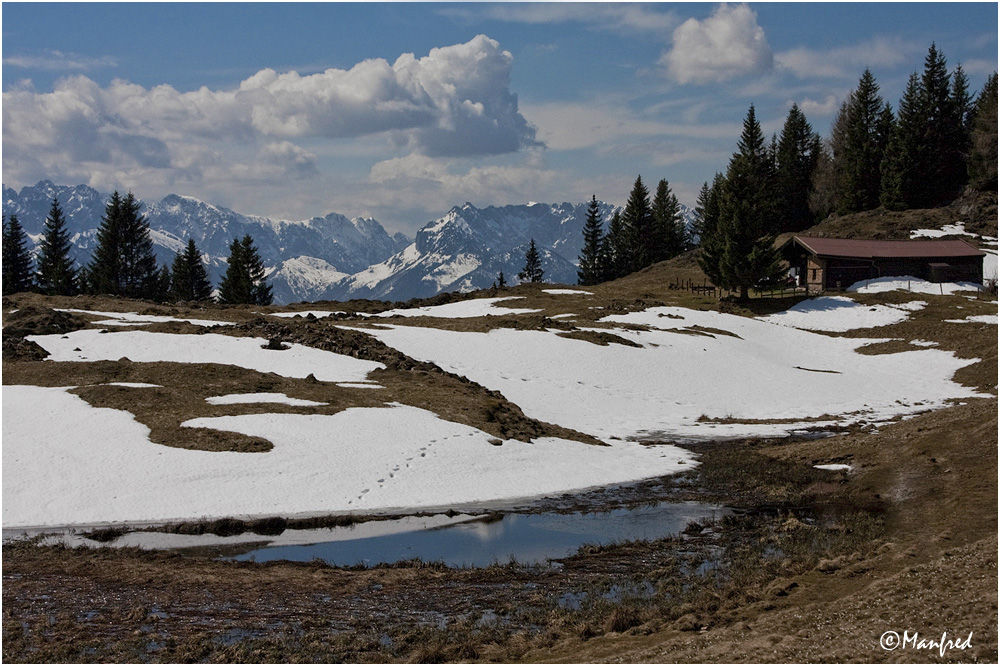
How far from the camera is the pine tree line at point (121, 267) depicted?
348ft

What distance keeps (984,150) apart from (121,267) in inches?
4997

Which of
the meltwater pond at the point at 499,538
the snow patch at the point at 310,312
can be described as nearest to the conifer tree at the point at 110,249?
the snow patch at the point at 310,312

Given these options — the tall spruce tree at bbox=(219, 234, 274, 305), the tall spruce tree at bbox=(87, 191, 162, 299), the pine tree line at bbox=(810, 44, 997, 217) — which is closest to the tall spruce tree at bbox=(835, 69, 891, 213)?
the pine tree line at bbox=(810, 44, 997, 217)

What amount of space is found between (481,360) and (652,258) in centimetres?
8948

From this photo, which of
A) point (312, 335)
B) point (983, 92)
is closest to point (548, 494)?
point (312, 335)

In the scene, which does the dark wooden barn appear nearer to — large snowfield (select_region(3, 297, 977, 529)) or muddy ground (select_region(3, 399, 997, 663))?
large snowfield (select_region(3, 297, 977, 529))

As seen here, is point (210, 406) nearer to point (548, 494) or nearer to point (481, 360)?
point (548, 494)

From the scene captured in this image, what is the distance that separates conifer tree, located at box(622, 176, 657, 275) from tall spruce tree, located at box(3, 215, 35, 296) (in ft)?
302

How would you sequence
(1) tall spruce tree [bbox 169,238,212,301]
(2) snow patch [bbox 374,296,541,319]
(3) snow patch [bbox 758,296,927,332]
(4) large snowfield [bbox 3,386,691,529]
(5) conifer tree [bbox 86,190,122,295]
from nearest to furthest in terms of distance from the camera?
(4) large snowfield [bbox 3,386,691,529], (2) snow patch [bbox 374,296,541,319], (3) snow patch [bbox 758,296,927,332], (5) conifer tree [bbox 86,190,122,295], (1) tall spruce tree [bbox 169,238,212,301]

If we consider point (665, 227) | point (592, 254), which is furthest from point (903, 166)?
point (592, 254)

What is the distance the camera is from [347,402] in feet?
101

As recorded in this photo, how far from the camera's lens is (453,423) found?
2931 centimetres

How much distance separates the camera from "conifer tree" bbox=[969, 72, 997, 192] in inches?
4328

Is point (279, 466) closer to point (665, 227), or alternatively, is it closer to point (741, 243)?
point (741, 243)
